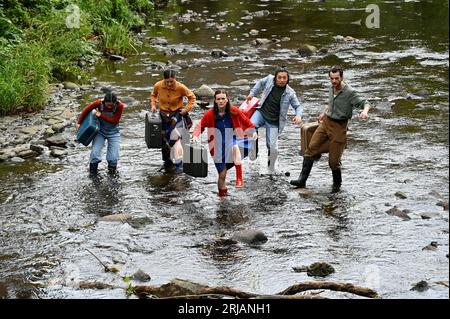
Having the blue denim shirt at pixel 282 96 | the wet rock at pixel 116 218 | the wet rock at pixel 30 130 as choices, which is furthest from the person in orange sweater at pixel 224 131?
the wet rock at pixel 30 130

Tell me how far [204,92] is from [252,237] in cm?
828

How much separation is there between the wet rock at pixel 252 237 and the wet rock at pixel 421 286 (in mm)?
2021

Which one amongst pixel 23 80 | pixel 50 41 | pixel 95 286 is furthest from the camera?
pixel 50 41

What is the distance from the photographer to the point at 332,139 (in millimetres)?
10609

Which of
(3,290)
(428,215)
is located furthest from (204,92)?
(3,290)

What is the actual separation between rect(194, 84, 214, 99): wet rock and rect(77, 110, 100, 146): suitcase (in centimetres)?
540

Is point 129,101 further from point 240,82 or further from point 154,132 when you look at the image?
point 154,132

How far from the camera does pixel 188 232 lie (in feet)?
31.2

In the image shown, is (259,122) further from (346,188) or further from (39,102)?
(39,102)

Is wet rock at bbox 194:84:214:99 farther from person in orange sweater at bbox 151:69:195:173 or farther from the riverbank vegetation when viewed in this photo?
person in orange sweater at bbox 151:69:195:173

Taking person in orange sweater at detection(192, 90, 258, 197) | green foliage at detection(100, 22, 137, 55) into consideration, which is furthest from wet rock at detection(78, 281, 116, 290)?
green foliage at detection(100, 22, 137, 55)

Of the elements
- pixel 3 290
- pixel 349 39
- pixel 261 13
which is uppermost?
pixel 261 13

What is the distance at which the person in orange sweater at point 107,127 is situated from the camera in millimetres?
A: 11547

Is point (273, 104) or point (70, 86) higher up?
point (273, 104)
